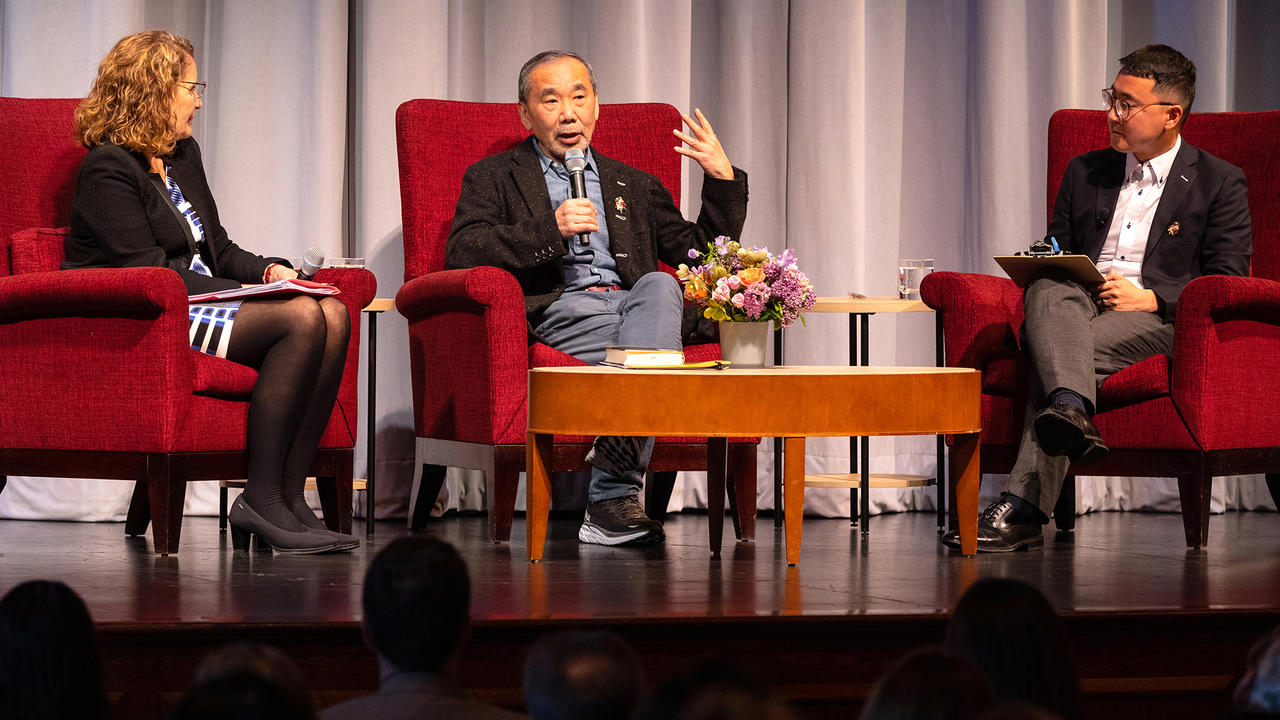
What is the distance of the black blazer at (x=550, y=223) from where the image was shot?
3.42 m

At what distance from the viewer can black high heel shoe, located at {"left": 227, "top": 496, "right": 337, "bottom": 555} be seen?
2.90 m

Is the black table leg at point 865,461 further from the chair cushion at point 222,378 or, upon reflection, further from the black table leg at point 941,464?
the chair cushion at point 222,378

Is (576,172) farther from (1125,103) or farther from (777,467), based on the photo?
(1125,103)

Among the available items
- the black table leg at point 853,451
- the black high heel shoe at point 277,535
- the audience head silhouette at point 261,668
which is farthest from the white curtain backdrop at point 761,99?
the audience head silhouette at point 261,668

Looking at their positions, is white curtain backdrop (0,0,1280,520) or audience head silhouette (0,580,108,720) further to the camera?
white curtain backdrop (0,0,1280,520)

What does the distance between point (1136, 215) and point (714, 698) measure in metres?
2.97

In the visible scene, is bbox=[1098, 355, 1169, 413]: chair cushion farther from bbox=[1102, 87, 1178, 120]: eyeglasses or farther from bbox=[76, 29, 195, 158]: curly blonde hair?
bbox=[76, 29, 195, 158]: curly blonde hair

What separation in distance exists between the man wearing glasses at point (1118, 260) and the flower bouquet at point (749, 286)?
0.62 m

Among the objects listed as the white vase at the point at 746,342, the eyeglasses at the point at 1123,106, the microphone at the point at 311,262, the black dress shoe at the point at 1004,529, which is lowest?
the black dress shoe at the point at 1004,529

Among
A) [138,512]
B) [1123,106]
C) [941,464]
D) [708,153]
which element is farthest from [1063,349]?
[138,512]

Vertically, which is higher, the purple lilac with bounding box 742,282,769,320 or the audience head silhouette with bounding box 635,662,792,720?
the purple lilac with bounding box 742,282,769,320

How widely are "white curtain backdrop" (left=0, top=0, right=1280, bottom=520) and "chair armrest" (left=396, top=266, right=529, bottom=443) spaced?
2.12ft

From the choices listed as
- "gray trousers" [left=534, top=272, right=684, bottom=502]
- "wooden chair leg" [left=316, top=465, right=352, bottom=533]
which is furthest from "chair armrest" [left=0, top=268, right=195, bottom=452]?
"gray trousers" [left=534, top=272, right=684, bottom=502]

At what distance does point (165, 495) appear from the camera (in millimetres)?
2875
